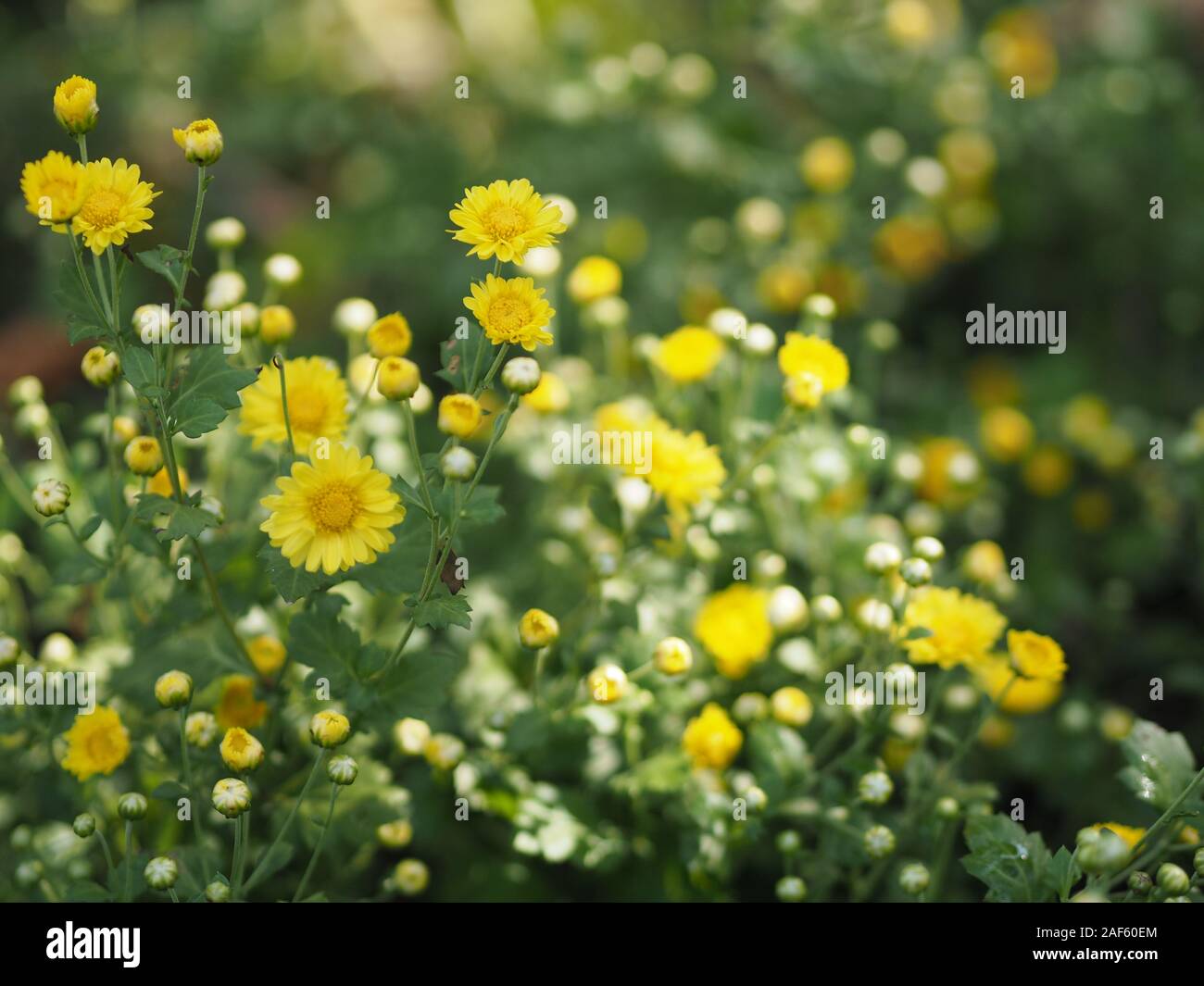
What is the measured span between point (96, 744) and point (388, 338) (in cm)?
64

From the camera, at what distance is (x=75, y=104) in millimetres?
1165

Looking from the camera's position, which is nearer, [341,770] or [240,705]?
[341,770]

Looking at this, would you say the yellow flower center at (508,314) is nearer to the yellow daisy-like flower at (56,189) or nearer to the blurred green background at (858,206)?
the yellow daisy-like flower at (56,189)

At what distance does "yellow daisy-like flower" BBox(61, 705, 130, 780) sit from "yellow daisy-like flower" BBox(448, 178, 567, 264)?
2.48ft

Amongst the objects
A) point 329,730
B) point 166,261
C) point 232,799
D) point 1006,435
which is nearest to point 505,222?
point 166,261

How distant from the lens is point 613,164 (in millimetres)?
2545

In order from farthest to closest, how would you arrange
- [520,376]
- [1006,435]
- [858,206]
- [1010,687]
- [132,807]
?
[858,206], [1006,435], [1010,687], [132,807], [520,376]

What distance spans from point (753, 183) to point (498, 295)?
1.47 m

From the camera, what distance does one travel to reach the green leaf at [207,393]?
121 cm

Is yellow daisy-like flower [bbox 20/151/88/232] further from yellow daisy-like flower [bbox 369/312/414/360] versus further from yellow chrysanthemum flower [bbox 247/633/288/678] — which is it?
yellow chrysanthemum flower [bbox 247/633/288/678]

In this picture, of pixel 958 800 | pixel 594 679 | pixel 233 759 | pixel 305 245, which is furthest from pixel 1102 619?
pixel 305 245

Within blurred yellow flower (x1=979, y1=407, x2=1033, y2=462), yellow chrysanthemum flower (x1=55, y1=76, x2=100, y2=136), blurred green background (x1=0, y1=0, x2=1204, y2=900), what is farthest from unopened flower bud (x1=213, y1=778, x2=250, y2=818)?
blurred yellow flower (x1=979, y1=407, x2=1033, y2=462)

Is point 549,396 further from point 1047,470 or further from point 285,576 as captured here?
point 1047,470

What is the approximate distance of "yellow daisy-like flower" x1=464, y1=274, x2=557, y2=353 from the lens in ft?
3.85
